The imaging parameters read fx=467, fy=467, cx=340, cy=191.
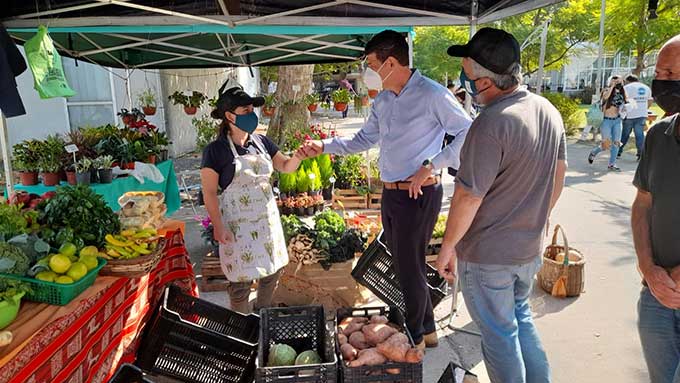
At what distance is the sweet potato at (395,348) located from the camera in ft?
7.27

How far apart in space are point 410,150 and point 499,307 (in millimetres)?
1122

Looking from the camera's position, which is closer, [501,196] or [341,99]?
[501,196]

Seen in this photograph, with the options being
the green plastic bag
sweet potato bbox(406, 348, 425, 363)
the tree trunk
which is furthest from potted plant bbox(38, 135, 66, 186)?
the tree trunk

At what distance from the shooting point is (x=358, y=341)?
7.85 feet

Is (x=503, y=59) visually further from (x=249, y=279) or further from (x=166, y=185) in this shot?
(x=166, y=185)

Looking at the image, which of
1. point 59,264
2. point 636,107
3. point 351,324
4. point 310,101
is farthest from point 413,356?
point 636,107

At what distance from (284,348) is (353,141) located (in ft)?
5.18

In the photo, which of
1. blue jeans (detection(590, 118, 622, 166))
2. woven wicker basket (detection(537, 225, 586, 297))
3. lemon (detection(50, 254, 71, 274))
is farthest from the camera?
blue jeans (detection(590, 118, 622, 166))

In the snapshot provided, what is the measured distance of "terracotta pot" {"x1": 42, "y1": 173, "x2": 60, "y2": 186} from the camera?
15.5 ft

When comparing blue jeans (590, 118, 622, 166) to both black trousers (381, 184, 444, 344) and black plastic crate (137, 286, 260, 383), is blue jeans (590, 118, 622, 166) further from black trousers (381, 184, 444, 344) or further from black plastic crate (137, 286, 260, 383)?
black plastic crate (137, 286, 260, 383)

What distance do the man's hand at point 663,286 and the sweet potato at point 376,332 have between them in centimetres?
118

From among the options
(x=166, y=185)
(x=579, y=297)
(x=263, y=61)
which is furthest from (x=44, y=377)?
(x=263, y=61)

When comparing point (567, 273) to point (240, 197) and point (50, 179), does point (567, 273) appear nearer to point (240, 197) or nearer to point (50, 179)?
point (240, 197)

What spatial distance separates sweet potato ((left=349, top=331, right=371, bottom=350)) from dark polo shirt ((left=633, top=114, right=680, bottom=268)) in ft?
4.48
